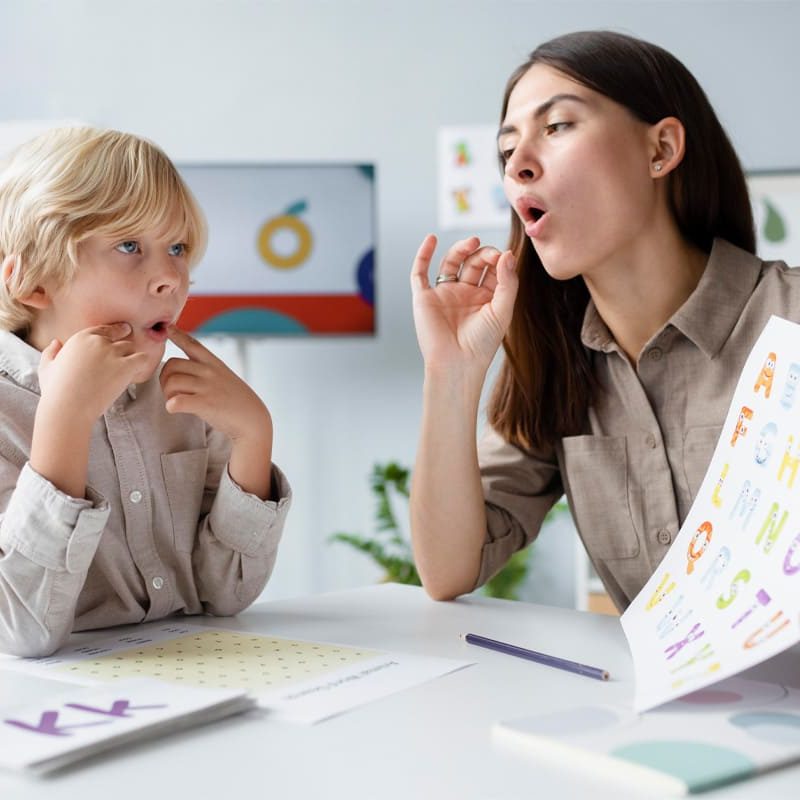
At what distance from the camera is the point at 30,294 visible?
3.51 feet

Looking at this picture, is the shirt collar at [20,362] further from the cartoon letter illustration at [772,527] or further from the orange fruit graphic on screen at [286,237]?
the orange fruit graphic on screen at [286,237]

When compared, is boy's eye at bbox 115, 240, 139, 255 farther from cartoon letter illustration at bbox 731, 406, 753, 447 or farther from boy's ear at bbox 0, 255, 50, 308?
cartoon letter illustration at bbox 731, 406, 753, 447

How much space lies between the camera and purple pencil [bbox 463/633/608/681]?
32.2 inches

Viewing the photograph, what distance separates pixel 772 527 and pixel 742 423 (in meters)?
0.14

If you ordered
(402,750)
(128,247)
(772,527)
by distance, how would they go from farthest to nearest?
(128,247), (772,527), (402,750)

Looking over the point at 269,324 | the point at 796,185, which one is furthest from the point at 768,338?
the point at 796,185

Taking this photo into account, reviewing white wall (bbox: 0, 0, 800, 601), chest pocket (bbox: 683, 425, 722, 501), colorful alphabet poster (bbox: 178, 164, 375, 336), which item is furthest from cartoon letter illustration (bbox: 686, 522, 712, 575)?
white wall (bbox: 0, 0, 800, 601)

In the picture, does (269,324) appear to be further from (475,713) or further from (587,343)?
(475,713)

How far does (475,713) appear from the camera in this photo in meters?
0.73

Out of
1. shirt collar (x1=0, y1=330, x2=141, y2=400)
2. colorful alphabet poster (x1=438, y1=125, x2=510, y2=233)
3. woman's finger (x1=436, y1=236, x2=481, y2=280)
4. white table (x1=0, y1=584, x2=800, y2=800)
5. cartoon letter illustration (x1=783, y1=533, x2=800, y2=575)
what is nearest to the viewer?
white table (x1=0, y1=584, x2=800, y2=800)

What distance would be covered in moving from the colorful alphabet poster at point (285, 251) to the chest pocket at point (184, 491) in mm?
1960

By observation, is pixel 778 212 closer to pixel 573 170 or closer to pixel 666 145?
pixel 666 145

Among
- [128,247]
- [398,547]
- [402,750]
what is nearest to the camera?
[402,750]

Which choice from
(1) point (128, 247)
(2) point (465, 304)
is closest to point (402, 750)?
(1) point (128, 247)
